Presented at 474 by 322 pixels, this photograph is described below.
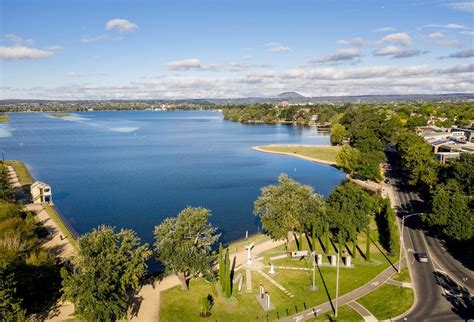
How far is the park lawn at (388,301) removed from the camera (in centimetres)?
4056

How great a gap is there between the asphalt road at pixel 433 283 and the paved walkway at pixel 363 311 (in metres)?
2.81

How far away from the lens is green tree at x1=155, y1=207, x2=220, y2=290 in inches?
1743

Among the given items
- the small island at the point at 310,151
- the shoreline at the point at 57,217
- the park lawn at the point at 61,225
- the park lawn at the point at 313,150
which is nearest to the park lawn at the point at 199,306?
the park lawn at the point at 61,225

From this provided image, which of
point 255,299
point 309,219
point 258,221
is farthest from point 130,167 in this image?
point 255,299

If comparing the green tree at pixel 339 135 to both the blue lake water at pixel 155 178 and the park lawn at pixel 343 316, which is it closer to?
the blue lake water at pixel 155 178

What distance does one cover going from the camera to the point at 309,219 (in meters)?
58.0

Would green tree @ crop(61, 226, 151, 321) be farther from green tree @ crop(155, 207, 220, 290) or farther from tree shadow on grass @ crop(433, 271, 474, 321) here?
tree shadow on grass @ crop(433, 271, 474, 321)

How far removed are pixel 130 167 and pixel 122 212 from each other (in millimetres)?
50488

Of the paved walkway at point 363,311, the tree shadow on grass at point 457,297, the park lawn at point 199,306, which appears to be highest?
the tree shadow on grass at point 457,297

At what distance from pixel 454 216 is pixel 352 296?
2141cm

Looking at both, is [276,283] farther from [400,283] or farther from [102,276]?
[102,276]

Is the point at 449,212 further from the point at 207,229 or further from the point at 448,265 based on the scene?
the point at 207,229

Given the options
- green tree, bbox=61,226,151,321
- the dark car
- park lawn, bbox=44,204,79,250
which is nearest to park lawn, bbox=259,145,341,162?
the dark car

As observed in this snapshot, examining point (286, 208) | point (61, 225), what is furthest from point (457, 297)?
point (61, 225)
